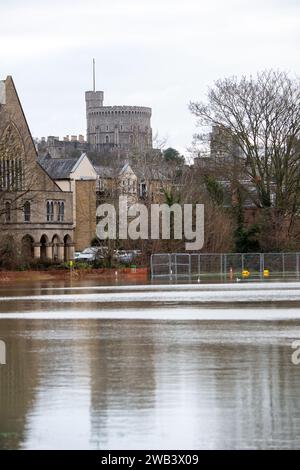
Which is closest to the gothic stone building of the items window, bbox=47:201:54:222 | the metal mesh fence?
window, bbox=47:201:54:222

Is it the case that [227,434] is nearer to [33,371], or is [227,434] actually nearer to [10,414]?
[10,414]

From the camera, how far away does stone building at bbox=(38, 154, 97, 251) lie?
10456cm

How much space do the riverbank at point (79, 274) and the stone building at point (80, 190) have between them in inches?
1066

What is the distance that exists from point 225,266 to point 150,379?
59.9m

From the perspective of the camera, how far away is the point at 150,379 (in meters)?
20.2

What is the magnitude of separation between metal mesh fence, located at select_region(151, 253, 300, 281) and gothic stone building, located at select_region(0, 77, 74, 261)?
1110 cm

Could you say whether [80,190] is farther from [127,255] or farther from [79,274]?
[79,274]

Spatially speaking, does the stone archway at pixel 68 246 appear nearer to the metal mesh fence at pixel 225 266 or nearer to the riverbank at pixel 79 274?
the metal mesh fence at pixel 225 266

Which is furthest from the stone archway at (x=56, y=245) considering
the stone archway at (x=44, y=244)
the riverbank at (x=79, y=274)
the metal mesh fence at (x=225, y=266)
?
the riverbank at (x=79, y=274)

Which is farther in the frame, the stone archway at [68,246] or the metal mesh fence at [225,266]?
the stone archway at [68,246]

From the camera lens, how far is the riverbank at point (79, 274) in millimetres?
72000

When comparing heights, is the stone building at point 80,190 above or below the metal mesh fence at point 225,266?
above

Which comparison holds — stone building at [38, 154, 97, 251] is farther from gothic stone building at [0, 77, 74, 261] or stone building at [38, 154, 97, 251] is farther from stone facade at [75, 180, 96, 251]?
gothic stone building at [0, 77, 74, 261]

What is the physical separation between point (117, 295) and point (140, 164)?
39.2 metres
